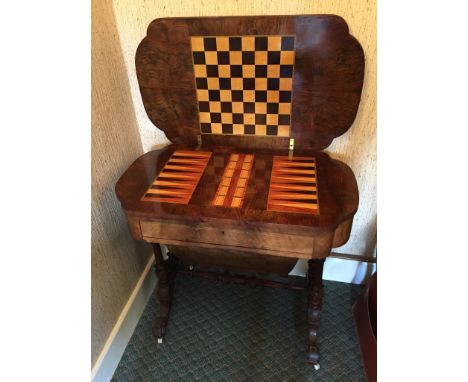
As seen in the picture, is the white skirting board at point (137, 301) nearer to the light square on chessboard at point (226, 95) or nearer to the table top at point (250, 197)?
the table top at point (250, 197)

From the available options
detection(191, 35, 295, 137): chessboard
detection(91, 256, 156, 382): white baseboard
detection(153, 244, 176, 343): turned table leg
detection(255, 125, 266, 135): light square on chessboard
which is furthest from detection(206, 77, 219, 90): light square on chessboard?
detection(91, 256, 156, 382): white baseboard

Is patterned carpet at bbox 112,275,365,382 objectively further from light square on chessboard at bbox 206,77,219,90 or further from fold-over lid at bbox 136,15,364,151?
light square on chessboard at bbox 206,77,219,90

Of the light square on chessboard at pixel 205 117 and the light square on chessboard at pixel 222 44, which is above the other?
the light square on chessboard at pixel 222 44

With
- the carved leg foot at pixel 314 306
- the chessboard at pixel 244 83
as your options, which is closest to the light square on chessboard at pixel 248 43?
the chessboard at pixel 244 83

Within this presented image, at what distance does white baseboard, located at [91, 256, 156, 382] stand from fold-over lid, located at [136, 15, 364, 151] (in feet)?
2.41

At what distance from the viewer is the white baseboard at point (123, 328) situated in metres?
1.25

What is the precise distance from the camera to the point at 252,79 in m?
1.20

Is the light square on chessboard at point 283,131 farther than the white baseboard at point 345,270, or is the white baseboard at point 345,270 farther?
the white baseboard at point 345,270

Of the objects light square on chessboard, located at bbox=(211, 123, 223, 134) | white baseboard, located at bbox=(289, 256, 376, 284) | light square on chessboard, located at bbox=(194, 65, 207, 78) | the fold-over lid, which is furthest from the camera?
white baseboard, located at bbox=(289, 256, 376, 284)

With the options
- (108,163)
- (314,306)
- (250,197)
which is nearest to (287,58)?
(250,197)

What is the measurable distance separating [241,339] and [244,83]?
3.47 ft

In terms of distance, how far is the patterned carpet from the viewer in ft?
4.35
